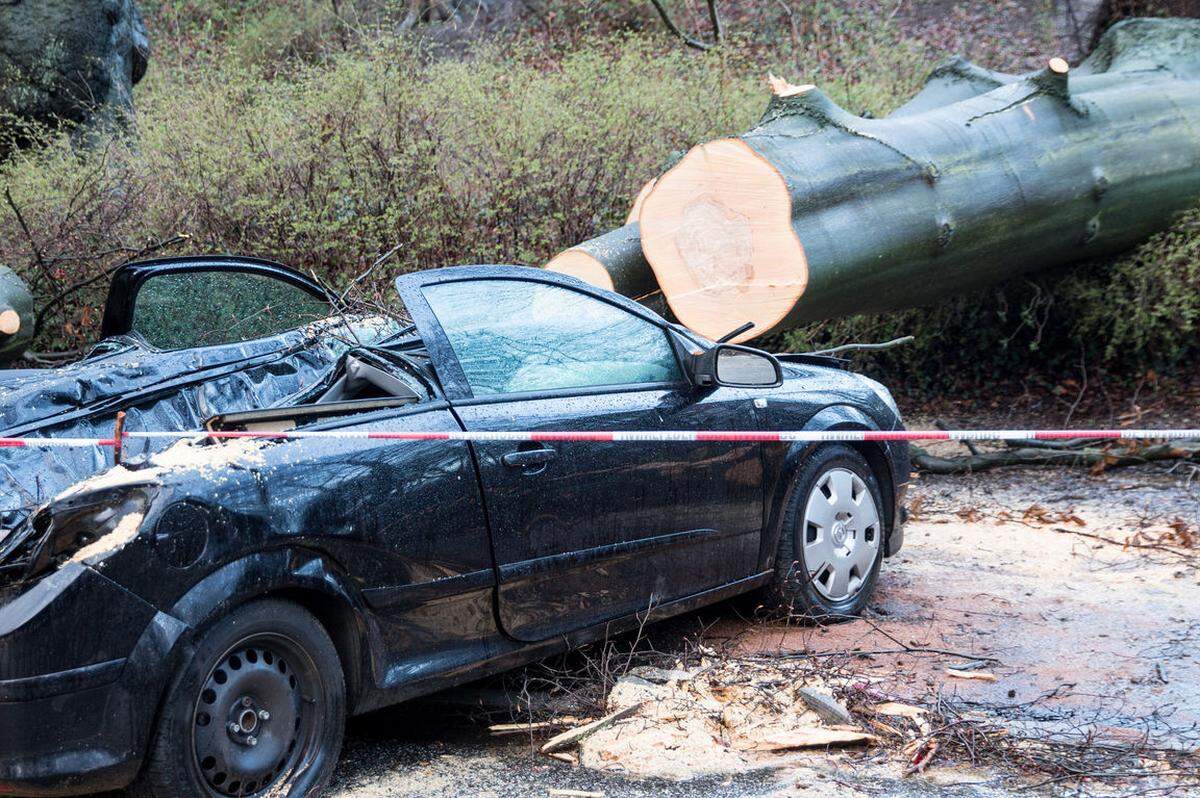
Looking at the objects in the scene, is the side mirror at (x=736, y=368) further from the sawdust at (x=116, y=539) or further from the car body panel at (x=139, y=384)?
the sawdust at (x=116, y=539)

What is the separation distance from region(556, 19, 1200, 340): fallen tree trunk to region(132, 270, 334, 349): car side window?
2001mm

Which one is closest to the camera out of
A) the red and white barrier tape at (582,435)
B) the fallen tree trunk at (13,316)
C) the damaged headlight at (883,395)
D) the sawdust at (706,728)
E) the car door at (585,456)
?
the red and white barrier tape at (582,435)

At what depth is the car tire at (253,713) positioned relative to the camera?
2912 mm

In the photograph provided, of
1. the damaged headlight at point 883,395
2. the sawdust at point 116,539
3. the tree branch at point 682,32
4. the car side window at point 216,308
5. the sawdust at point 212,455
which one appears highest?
the tree branch at point 682,32

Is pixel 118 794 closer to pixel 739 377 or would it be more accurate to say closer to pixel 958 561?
pixel 739 377

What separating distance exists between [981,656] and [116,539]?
10.6 ft

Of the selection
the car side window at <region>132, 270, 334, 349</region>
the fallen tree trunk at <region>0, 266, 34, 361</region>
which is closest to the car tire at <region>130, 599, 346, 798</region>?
the car side window at <region>132, 270, 334, 349</region>

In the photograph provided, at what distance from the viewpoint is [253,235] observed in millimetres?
9586

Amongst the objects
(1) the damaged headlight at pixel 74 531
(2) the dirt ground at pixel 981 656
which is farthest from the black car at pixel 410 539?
(2) the dirt ground at pixel 981 656

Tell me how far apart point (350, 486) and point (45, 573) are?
80 cm

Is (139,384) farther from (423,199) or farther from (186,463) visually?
(423,199)

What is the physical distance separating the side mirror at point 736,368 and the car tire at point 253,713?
1.80 meters

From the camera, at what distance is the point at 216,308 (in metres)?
5.79

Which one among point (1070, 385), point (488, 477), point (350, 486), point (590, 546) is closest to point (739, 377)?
point (590, 546)
